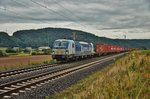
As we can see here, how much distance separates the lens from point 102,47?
71.5 metres

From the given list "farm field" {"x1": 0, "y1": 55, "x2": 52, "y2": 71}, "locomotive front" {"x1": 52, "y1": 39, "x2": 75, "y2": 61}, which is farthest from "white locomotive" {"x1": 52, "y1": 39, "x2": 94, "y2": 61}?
"farm field" {"x1": 0, "y1": 55, "x2": 52, "y2": 71}

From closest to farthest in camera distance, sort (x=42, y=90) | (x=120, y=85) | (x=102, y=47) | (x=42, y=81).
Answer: (x=120, y=85) → (x=42, y=90) → (x=42, y=81) → (x=102, y=47)

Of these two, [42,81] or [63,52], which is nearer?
[42,81]

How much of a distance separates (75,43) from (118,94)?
34254mm

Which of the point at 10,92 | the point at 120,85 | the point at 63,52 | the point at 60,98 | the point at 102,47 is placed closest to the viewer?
the point at 120,85

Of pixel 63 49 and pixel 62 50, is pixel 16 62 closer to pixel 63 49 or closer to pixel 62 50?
pixel 62 50

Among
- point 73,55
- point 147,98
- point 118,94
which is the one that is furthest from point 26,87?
point 73,55

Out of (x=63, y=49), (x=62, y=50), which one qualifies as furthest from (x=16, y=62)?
(x=63, y=49)

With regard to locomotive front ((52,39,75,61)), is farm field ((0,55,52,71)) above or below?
below

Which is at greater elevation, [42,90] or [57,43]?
[57,43]

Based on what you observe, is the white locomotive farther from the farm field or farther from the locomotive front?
the farm field

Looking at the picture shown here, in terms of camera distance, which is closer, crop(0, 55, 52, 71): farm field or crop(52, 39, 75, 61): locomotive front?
crop(0, 55, 52, 71): farm field

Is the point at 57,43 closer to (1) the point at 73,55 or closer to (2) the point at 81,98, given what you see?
(1) the point at 73,55

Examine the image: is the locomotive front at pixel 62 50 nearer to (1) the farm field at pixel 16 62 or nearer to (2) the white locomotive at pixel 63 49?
(2) the white locomotive at pixel 63 49
